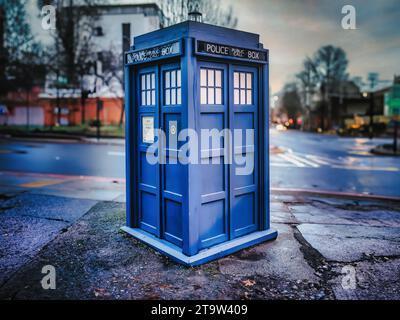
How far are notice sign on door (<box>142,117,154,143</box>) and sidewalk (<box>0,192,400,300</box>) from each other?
5.15ft

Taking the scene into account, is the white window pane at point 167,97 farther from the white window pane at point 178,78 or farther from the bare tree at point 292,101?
the bare tree at point 292,101

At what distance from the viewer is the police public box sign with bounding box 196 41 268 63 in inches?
187

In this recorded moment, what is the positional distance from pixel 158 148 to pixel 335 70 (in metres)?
69.0

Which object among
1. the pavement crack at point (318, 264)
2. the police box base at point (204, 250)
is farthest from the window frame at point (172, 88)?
the pavement crack at point (318, 264)

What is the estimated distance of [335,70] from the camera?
67.8m

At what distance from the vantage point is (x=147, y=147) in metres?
5.66

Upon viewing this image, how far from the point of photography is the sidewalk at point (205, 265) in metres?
4.16

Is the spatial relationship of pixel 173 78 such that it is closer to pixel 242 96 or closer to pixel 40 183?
pixel 242 96

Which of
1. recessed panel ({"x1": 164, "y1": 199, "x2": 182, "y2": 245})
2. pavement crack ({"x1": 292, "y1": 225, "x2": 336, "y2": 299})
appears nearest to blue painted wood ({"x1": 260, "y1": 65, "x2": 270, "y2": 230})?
pavement crack ({"x1": 292, "y1": 225, "x2": 336, "y2": 299})

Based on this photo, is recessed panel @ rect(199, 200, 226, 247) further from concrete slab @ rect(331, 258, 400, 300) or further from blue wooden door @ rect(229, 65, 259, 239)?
concrete slab @ rect(331, 258, 400, 300)

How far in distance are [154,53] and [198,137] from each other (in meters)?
1.36

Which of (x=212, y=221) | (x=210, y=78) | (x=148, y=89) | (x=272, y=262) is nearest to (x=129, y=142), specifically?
(x=148, y=89)

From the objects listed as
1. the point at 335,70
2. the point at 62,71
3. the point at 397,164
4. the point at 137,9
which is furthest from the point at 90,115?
the point at 335,70
